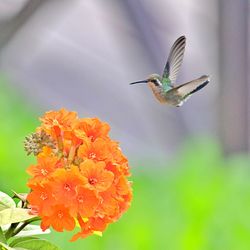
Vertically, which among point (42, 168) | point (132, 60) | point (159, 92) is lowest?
point (42, 168)

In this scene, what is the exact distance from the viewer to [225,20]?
349 cm

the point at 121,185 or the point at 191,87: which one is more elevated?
the point at 191,87

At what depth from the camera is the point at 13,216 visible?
1157mm

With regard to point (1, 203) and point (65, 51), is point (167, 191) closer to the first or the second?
point (1, 203)

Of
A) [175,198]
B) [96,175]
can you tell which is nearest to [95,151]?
[96,175]

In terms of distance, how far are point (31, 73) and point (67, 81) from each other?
0.18m

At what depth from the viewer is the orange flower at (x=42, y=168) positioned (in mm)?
1122

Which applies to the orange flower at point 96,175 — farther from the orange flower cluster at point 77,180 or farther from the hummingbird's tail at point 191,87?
the hummingbird's tail at point 191,87

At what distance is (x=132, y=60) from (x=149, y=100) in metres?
0.20

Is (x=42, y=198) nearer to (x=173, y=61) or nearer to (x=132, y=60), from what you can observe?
(x=173, y=61)

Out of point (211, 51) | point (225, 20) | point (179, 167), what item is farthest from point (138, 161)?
point (211, 51)

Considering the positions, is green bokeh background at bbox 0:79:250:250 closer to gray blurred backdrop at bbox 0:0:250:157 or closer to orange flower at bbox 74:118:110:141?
gray blurred backdrop at bbox 0:0:250:157

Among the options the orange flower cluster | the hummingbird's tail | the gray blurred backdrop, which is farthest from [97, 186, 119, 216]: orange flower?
the gray blurred backdrop

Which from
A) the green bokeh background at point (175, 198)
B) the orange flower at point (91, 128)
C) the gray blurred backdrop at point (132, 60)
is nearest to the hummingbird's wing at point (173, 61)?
the orange flower at point (91, 128)
